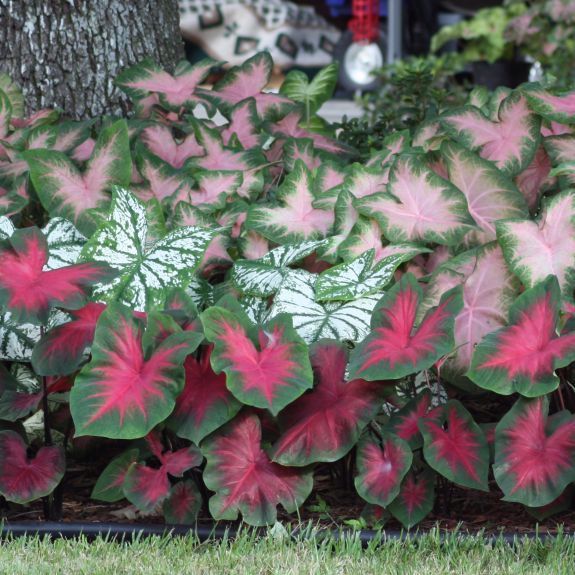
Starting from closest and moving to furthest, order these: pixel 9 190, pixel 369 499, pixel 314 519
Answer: pixel 369 499, pixel 314 519, pixel 9 190

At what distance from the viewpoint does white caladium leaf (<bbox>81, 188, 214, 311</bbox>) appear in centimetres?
247

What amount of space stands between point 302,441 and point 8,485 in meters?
0.64

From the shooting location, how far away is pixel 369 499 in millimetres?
2174

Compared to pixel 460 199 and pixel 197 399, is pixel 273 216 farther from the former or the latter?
pixel 197 399

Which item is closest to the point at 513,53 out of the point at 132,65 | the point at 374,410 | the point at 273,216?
the point at 132,65

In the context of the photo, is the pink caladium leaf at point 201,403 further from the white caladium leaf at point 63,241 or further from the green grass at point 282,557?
the white caladium leaf at point 63,241

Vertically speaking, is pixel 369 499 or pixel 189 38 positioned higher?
pixel 369 499

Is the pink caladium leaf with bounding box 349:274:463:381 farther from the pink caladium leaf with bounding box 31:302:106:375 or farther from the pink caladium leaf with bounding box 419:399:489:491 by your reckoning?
the pink caladium leaf with bounding box 31:302:106:375

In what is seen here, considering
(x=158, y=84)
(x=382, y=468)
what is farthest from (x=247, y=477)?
(x=158, y=84)

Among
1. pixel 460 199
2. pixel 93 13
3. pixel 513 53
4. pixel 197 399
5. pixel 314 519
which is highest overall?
pixel 93 13

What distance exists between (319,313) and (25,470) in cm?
75

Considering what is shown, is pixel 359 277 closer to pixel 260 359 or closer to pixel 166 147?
pixel 260 359

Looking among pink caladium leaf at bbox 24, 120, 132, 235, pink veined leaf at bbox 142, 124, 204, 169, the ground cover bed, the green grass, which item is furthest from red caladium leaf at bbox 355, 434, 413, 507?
pink veined leaf at bbox 142, 124, 204, 169

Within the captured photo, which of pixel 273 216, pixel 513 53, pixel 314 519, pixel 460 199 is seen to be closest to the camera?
pixel 314 519
